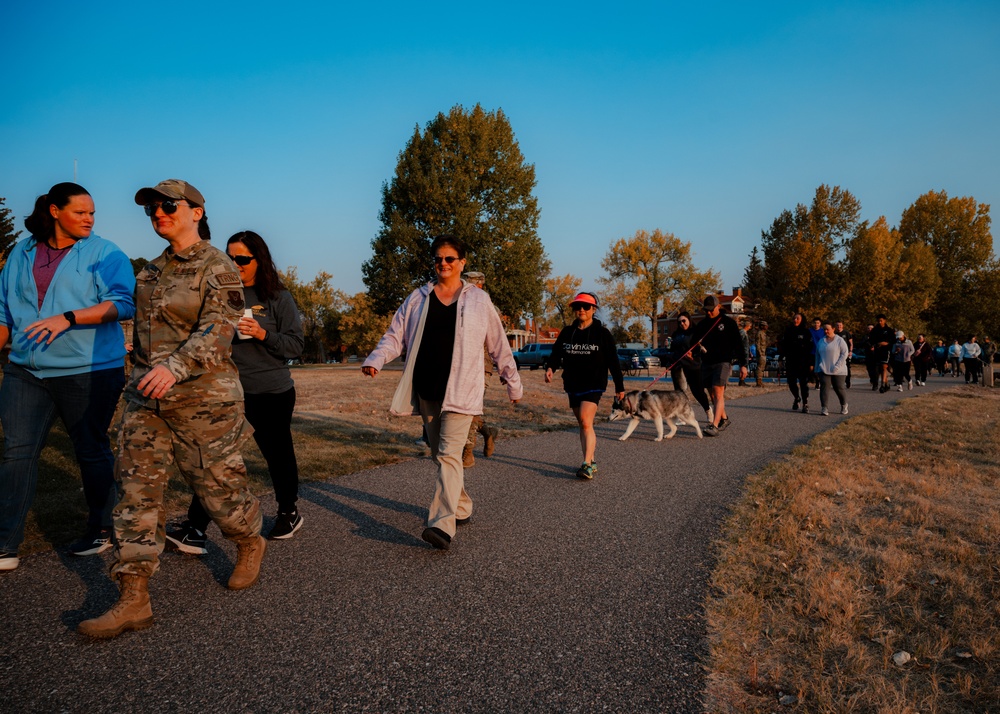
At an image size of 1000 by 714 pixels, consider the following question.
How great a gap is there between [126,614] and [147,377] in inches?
43.9

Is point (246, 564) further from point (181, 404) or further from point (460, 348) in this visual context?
point (460, 348)

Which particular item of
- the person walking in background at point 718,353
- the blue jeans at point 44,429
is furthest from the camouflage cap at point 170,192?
the person walking in background at point 718,353

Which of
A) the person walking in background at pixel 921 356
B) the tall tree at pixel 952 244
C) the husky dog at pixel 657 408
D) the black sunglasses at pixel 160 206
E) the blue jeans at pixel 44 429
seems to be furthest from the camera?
the tall tree at pixel 952 244

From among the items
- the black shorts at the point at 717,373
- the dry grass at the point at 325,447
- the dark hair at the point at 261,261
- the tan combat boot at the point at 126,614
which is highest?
the dark hair at the point at 261,261

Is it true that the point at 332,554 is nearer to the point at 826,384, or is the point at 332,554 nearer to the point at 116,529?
the point at 116,529

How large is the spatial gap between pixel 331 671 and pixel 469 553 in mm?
1646

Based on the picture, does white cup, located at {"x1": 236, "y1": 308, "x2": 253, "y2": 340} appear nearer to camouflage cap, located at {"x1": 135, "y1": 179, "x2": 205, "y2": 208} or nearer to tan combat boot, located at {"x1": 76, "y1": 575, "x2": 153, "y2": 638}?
camouflage cap, located at {"x1": 135, "y1": 179, "x2": 205, "y2": 208}

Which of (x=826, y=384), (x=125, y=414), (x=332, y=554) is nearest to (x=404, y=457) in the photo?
(x=332, y=554)

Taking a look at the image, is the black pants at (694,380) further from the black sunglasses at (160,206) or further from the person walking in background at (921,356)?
the person walking in background at (921,356)

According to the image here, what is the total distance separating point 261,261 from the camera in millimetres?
4297

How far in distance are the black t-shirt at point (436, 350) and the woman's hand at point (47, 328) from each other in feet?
6.92

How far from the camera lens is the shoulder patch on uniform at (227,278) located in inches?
126

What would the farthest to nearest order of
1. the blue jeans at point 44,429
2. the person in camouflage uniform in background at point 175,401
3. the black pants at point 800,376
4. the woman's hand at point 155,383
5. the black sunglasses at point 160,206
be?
the black pants at point 800,376 < the blue jeans at point 44,429 < the black sunglasses at point 160,206 < the person in camouflage uniform in background at point 175,401 < the woman's hand at point 155,383

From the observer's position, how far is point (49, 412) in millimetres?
3883
